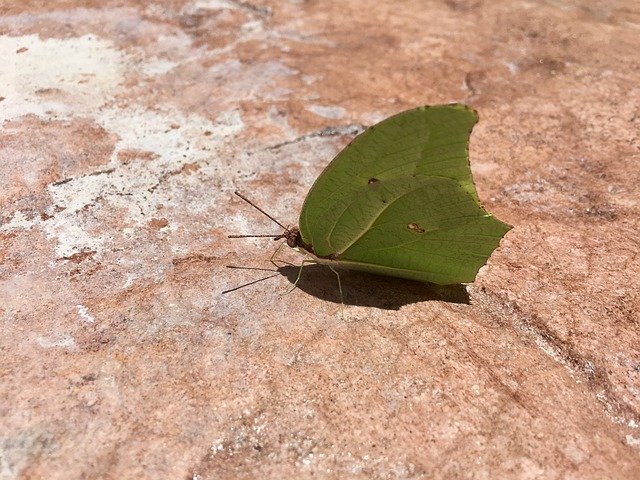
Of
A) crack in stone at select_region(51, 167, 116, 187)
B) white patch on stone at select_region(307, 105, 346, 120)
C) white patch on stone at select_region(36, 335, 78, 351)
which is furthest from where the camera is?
white patch on stone at select_region(307, 105, 346, 120)

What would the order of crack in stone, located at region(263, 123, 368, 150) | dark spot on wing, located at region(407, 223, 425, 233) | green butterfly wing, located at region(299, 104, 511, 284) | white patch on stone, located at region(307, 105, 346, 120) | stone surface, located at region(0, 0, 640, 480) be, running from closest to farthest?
stone surface, located at region(0, 0, 640, 480) < green butterfly wing, located at region(299, 104, 511, 284) < dark spot on wing, located at region(407, 223, 425, 233) < crack in stone, located at region(263, 123, 368, 150) < white patch on stone, located at region(307, 105, 346, 120)

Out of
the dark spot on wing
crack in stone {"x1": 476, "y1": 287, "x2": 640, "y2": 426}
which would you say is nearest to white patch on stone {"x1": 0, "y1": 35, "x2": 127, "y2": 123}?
the dark spot on wing

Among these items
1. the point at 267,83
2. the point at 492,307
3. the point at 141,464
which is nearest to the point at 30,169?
the point at 267,83

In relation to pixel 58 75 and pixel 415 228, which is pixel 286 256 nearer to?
pixel 415 228

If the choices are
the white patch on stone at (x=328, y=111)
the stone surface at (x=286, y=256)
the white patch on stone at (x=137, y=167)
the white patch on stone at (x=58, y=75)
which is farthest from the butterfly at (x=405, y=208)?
the white patch on stone at (x=58, y=75)

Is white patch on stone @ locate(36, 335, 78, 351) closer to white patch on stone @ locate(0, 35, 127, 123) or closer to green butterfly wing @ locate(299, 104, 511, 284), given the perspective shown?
green butterfly wing @ locate(299, 104, 511, 284)

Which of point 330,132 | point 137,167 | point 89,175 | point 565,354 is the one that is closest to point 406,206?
point 565,354
